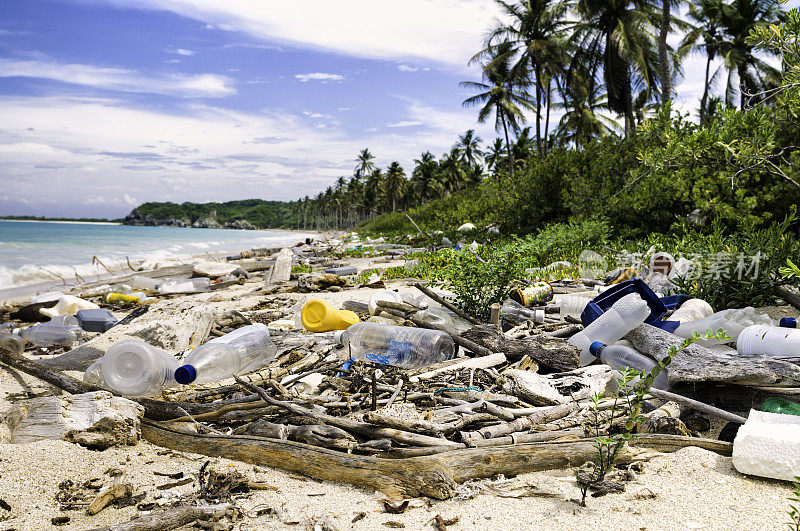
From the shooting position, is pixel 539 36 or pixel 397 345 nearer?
pixel 397 345

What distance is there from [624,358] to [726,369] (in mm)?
769

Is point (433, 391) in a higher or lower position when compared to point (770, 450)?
lower

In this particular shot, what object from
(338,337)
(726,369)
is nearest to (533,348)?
(726,369)

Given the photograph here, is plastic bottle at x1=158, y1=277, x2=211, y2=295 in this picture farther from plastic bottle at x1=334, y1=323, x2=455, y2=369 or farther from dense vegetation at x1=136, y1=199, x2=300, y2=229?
dense vegetation at x1=136, y1=199, x2=300, y2=229

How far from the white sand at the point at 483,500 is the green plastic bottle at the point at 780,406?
543 millimetres

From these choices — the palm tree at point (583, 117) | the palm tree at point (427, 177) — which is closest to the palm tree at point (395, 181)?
the palm tree at point (427, 177)

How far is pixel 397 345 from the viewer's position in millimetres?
4043

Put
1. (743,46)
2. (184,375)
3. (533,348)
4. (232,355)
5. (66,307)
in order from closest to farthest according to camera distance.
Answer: (184,375), (533,348), (232,355), (66,307), (743,46)

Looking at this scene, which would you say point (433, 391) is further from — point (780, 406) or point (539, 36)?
point (539, 36)

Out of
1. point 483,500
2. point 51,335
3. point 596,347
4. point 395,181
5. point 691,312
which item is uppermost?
point 395,181

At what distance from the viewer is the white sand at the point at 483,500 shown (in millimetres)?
1946

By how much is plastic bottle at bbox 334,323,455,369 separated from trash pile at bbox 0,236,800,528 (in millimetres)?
12

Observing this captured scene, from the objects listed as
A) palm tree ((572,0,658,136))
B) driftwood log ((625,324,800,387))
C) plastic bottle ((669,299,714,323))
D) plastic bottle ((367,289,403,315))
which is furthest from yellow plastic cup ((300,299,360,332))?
palm tree ((572,0,658,136))

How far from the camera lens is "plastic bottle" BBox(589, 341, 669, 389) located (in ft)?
10.4
